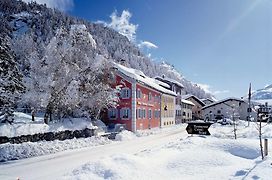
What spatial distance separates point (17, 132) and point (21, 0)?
513 feet

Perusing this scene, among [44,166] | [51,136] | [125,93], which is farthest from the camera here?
[125,93]

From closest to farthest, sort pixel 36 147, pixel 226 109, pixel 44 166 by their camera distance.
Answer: pixel 44 166, pixel 36 147, pixel 226 109

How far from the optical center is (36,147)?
65.9 ft

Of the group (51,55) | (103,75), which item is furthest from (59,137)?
(103,75)

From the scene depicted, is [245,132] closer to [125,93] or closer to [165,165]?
[125,93]

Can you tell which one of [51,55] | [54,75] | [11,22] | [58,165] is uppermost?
[11,22]

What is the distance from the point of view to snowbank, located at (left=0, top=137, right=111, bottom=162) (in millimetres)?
18203

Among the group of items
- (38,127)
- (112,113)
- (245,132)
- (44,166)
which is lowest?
(44,166)

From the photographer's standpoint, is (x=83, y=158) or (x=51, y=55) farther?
(x=51, y=55)

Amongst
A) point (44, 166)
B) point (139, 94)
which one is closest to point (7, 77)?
Result: point (44, 166)

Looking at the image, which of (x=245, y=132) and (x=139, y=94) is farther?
(x=139, y=94)

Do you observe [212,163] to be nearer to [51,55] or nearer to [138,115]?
[51,55]

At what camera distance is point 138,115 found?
40031 mm

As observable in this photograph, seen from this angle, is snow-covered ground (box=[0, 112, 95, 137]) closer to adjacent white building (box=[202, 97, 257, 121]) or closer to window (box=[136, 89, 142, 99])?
window (box=[136, 89, 142, 99])
